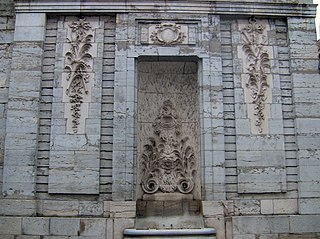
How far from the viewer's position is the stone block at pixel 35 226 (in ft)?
27.5

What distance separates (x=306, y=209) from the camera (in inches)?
344

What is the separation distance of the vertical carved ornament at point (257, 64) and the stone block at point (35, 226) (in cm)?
479

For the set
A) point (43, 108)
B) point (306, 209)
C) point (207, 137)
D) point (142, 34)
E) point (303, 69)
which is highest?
point (142, 34)

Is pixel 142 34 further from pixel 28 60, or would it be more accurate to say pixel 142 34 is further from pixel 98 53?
pixel 28 60

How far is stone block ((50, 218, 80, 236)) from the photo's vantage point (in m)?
8.38

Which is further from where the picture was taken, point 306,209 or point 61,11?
point 61,11

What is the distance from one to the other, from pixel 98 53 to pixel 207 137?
118 inches

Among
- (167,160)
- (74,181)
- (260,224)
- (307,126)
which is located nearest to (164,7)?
(167,160)

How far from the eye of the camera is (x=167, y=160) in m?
9.24

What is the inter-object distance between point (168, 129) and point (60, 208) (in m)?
2.83

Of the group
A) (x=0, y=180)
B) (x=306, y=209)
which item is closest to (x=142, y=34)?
(x=0, y=180)

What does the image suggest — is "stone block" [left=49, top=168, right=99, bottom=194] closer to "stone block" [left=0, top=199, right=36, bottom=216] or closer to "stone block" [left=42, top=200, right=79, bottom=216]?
"stone block" [left=42, top=200, right=79, bottom=216]

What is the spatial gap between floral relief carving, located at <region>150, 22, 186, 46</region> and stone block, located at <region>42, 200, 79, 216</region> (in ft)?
12.7

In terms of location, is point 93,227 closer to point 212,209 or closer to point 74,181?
point 74,181
